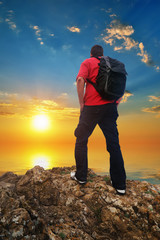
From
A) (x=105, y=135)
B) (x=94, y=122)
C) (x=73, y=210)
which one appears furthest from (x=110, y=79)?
(x=73, y=210)

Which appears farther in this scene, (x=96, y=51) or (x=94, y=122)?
(x=96, y=51)

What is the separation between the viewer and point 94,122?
4.74 metres

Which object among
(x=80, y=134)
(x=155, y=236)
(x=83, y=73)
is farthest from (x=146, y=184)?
(x=83, y=73)

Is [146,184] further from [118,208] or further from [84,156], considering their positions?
[84,156]

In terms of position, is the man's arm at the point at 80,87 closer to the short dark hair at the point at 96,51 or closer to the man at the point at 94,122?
the man at the point at 94,122

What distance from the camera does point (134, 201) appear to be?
4.55 m

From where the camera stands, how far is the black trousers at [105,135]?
4656 millimetres

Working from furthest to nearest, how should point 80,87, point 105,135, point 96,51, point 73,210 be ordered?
1. point 96,51
2. point 105,135
3. point 80,87
4. point 73,210

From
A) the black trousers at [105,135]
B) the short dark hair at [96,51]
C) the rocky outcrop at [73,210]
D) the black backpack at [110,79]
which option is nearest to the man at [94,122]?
the black trousers at [105,135]

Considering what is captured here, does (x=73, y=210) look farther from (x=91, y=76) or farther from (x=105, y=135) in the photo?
(x=91, y=76)

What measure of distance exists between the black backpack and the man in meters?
0.17

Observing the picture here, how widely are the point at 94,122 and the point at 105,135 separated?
→ 1.97 ft

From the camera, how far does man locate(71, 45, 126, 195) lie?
4.59m

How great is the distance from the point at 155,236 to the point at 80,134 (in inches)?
135
